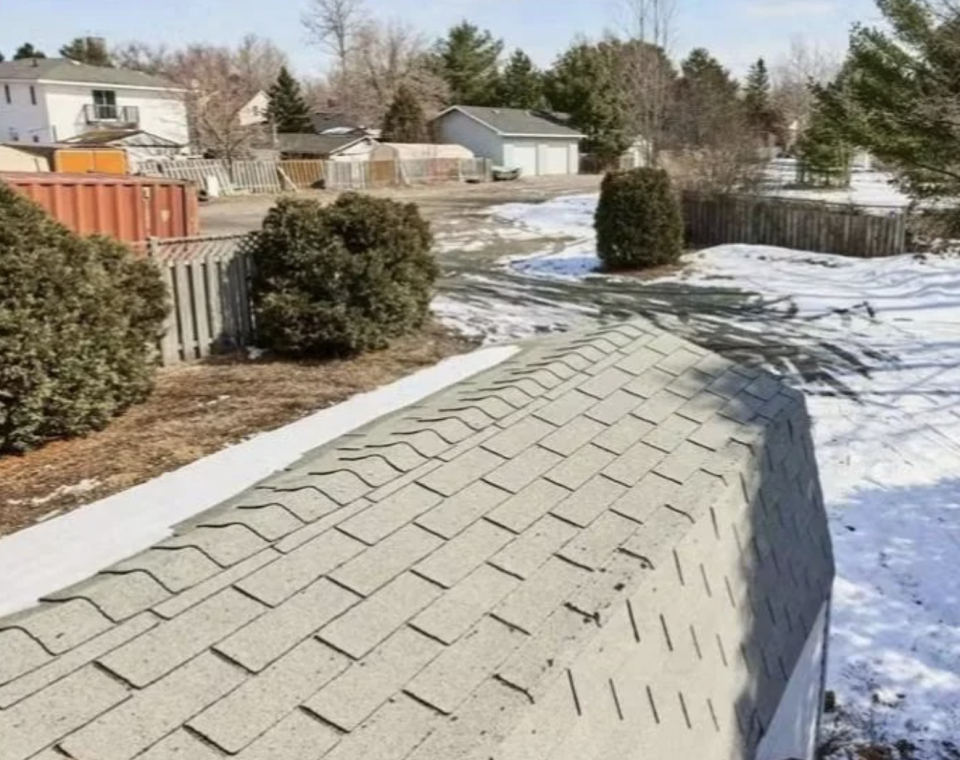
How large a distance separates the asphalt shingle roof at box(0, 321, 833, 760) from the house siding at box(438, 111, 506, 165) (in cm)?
4307

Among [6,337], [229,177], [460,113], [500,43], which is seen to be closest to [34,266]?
[6,337]

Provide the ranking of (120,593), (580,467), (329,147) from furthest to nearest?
(329,147), (580,467), (120,593)

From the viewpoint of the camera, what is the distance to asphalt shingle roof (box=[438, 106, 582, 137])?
4475 centimetres

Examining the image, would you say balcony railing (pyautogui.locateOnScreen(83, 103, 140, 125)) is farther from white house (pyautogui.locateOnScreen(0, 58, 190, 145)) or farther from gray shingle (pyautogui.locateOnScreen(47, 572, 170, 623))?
gray shingle (pyautogui.locateOnScreen(47, 572, 170, 623))

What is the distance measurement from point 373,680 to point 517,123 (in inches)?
1831

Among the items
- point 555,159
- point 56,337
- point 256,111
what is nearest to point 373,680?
point 56,337

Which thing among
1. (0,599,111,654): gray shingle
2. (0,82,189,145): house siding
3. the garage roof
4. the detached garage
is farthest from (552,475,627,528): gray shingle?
the garage roof

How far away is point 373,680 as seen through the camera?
1.57 metres

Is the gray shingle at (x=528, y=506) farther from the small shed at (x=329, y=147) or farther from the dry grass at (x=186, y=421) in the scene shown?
the small shed at (x=329, y=147)

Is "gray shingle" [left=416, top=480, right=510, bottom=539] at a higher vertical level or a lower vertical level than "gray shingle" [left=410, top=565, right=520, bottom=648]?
higher

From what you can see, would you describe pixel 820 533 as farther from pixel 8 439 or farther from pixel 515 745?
pixel 8 439

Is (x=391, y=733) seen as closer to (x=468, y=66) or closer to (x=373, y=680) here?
(x=373, y=680)

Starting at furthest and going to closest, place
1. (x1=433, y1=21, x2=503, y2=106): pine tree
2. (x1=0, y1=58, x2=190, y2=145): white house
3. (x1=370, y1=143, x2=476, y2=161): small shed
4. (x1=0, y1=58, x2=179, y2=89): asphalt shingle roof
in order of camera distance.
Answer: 1. (x1=433, y1=21, x2=503, y2=106): pine tree
2. (x1=0, y1=58, x2=190, y2=145): white house
3. (x1=0, y1=58, x2=179, y2=89): asphalt shingle roof
4. (x1=370, y1=143, x2=476, y2=161): small shed

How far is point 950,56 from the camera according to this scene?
34.1ft
